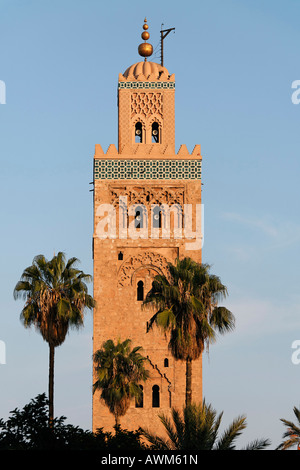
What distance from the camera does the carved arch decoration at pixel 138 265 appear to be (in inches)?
2335

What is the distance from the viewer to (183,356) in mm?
42031

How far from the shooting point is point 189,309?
42.1m

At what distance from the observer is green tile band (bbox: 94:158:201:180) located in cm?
6053

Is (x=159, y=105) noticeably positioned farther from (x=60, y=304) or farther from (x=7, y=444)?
(x=7, y=444)

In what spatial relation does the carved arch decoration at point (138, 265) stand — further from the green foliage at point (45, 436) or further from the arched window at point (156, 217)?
the green foliage at point (45, 436)

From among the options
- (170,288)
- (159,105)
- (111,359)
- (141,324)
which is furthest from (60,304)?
(159,105)

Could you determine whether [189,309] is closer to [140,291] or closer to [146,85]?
[140,291]

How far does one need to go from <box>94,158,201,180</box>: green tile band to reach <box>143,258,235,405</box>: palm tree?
17.8 m

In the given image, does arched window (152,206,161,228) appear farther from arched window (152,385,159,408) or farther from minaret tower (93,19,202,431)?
arched window (152,385,159,408)

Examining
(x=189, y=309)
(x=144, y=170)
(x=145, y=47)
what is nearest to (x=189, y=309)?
(x=189, y=309)

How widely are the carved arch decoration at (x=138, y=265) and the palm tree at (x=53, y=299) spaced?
47.2 ft

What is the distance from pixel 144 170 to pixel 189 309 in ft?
64.0

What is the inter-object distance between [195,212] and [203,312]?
18489 mm

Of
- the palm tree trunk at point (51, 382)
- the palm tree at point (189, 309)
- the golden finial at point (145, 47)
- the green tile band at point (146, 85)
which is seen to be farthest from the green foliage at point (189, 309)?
the golden finial at point (145, 47)
